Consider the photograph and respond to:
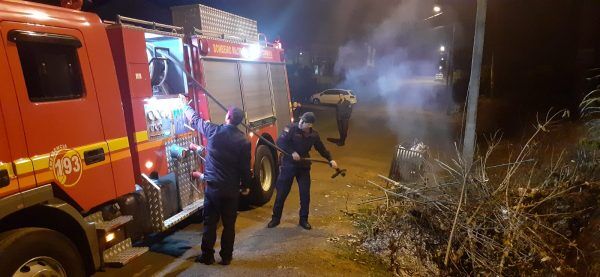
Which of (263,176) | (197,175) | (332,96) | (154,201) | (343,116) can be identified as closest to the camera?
(154,201)

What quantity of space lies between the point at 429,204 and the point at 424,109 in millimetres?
20273

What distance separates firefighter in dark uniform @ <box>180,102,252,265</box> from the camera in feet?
14.2

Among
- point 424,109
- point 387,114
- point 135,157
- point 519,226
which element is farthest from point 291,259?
point 424,109

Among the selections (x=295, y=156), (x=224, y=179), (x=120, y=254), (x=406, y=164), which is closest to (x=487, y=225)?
(x=295, y=156)

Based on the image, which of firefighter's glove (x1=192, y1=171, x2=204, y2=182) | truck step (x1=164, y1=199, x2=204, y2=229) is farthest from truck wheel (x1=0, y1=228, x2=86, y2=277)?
firefighter's glove (x1=192, y1=171, x2=204, y2=182)

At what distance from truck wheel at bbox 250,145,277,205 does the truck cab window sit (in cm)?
358

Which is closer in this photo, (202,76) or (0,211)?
(0,211)

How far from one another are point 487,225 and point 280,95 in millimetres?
4635

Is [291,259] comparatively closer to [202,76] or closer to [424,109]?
[202,76]

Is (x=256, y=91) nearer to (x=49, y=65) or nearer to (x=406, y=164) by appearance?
(x=406, y=164)

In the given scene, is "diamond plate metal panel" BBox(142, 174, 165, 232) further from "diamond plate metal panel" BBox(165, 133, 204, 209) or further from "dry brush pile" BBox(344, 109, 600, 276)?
"dry brush pile" BBox(344, 109, 600, 276)

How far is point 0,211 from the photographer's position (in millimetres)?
2686

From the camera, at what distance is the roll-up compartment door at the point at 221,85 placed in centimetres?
539

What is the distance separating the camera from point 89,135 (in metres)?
3.40
